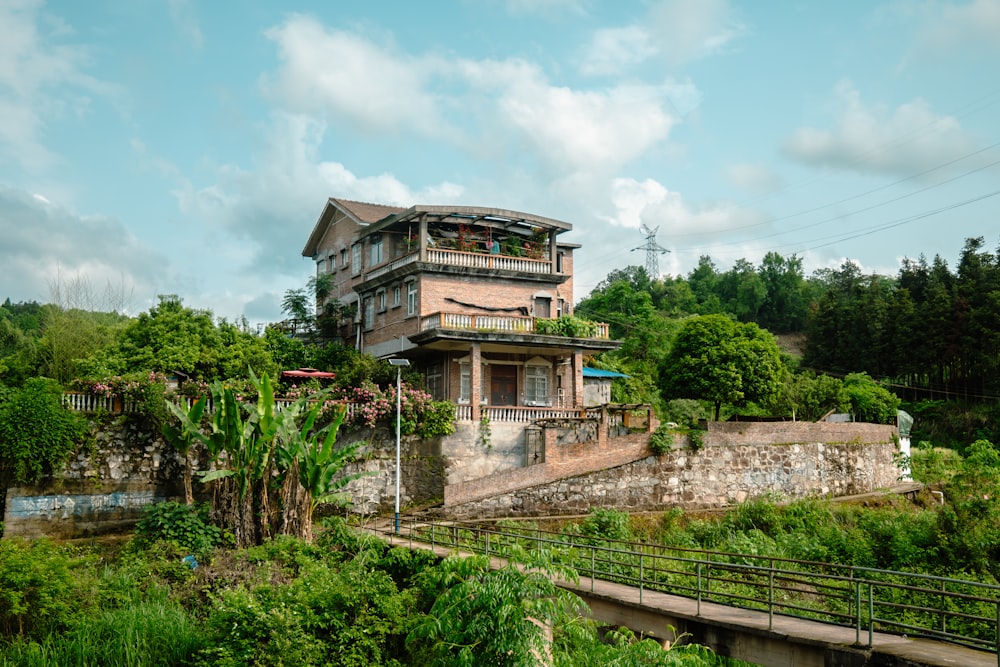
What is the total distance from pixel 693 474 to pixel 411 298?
12974mm

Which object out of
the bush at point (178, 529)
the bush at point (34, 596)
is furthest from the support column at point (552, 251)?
the bush at point (34, 596)

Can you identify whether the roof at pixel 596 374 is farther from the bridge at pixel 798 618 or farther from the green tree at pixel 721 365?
the bridge at pixel 798 618

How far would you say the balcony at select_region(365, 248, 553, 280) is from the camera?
114 feet

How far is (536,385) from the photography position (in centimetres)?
3534

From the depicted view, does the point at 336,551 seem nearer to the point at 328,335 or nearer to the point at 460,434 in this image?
the point at 460,434

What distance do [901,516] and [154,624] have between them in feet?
69.6

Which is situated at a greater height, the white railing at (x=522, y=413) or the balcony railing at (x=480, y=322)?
the balcony railing at (x=480, y=322)

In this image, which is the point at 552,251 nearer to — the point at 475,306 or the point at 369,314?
the point at 475,306

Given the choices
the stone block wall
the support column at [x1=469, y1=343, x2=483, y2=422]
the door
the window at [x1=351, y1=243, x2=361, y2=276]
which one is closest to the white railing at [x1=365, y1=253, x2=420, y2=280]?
the window at [x1=351, y1=243, x2=361, y2=276]

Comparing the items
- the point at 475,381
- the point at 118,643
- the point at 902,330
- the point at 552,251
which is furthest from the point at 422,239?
the point at 902,330

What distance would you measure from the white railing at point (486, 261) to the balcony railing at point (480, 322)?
2.70 m

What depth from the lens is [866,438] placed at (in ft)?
123

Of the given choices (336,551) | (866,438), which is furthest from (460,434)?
(866,438)

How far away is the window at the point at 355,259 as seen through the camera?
39.7 m
